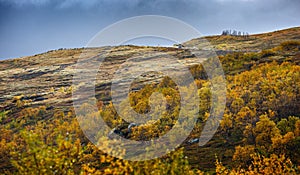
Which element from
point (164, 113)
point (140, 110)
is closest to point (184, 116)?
point (164, 113)

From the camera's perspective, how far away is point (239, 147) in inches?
2159

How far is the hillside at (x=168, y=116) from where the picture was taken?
2583 centimetres

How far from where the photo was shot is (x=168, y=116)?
250 ft

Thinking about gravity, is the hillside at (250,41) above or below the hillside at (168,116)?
above

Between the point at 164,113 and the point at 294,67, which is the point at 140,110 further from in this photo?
the point at 294,67

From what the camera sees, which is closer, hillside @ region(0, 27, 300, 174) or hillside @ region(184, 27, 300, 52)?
hillside @ region(0, 27, 300, 174)

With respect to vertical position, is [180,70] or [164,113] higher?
[180,70]

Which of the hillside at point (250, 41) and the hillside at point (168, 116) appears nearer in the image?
the hillside at point (168, 116)

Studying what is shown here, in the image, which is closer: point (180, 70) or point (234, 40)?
point (180, 70)

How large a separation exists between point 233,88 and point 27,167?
207 feet

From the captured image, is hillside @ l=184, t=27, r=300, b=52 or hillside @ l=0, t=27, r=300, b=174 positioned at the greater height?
hillside @ l=184, t=27, r=300, b=52

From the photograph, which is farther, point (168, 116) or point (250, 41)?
point (250, 41)

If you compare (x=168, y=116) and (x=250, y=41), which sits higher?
(x=250, y=41)

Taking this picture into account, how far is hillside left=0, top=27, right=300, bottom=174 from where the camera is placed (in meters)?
25.8
